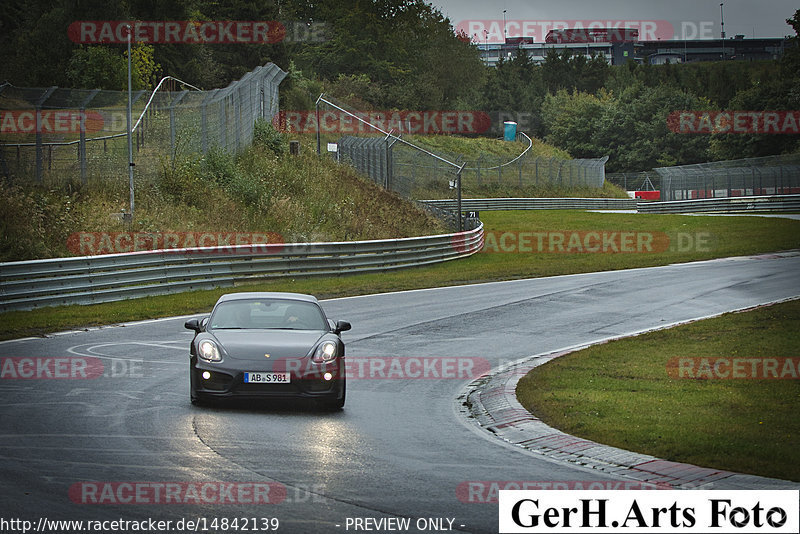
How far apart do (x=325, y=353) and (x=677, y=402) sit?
409cm

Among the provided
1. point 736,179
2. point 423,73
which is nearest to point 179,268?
point 736,179

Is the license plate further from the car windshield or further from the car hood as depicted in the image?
the car windshield

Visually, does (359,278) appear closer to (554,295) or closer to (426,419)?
(554,295)

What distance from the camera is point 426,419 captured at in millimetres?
10906

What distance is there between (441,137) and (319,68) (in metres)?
22.9

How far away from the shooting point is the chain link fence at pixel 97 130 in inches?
966

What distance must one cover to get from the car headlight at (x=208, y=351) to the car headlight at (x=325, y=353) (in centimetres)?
108

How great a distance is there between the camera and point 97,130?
26.7 meters

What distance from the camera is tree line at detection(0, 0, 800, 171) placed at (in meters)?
54.9

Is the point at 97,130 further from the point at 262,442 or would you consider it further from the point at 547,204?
the point at 547,204

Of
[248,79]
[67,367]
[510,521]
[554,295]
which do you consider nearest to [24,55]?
[248,79]
